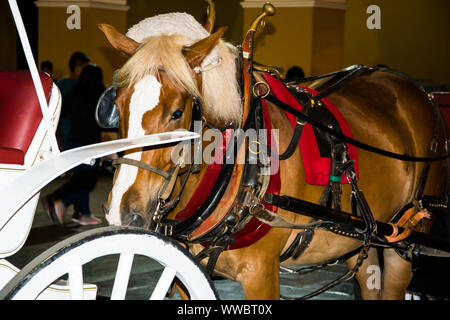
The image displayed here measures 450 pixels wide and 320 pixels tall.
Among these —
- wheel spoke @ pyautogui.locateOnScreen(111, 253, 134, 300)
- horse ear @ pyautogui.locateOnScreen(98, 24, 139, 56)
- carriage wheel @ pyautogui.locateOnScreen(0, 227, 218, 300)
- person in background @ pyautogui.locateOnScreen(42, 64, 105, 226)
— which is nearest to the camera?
carriage wheel @ pyautogui.locateOnScreen(0, 227, 218, 300)

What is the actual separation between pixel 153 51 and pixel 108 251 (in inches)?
29.2

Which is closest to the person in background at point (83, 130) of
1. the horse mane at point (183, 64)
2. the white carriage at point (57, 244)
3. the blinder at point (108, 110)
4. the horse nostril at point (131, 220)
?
the white carriage at point (57, 244)

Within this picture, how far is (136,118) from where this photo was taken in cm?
191

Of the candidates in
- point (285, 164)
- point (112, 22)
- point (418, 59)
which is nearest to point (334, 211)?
point (285, 164)

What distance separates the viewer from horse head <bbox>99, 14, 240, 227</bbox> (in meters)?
1.89

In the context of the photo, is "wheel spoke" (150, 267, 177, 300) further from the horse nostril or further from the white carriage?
the horse nostril

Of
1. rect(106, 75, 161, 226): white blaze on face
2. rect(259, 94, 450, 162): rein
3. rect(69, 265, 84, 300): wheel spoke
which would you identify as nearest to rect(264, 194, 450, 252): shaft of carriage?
rect(259, 94, 450, 162): rein

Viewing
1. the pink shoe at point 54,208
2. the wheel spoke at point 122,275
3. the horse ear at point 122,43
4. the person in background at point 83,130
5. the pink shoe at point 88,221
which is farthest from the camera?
the pink shoe at point 88,221

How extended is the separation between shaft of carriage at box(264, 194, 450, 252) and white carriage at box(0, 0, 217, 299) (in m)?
0.50

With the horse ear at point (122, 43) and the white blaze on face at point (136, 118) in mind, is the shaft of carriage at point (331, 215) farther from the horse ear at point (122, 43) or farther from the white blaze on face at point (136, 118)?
the horse ear at point (122, 43)

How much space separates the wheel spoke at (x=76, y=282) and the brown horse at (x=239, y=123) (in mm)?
277

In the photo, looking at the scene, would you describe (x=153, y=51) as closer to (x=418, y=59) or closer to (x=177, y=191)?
(x=177, y=191)

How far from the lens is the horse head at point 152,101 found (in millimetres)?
1886

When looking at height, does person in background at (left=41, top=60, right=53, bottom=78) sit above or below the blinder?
above
